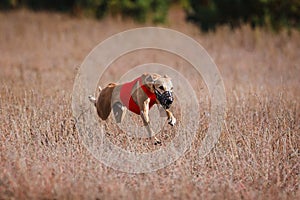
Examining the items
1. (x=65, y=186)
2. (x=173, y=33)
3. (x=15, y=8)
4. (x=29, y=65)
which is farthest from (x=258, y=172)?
(x=15, y=8)

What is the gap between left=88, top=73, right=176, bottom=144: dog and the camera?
4.86m

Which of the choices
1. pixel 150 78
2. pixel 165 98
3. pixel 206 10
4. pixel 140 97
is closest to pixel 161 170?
pixel 165 98

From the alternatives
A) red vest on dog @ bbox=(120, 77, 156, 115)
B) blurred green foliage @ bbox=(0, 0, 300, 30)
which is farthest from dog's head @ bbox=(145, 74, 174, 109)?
blurred green foliage @ bbox=(0, 0, 300, 30)

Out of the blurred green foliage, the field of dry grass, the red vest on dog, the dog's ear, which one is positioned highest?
the blurred green foliage

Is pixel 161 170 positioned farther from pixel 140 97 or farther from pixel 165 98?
pixel 140 97

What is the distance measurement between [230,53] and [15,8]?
424 inches

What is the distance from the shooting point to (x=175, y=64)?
41.2 ft

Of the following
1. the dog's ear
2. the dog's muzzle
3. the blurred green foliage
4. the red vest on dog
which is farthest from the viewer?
the blurred green foliage

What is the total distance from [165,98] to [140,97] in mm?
363

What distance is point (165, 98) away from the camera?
4.82 metres

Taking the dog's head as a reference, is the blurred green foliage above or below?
above

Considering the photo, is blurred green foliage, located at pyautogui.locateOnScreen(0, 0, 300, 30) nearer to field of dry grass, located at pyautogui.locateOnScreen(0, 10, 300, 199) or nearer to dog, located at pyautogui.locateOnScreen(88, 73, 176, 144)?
field of dry grass, located at pyautogui.locateOnScreen(0, 10, 300, 199)

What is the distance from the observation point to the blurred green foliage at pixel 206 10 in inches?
607

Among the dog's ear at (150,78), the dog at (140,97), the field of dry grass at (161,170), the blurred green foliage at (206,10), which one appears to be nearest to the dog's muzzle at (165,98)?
the dog at (140,97)
